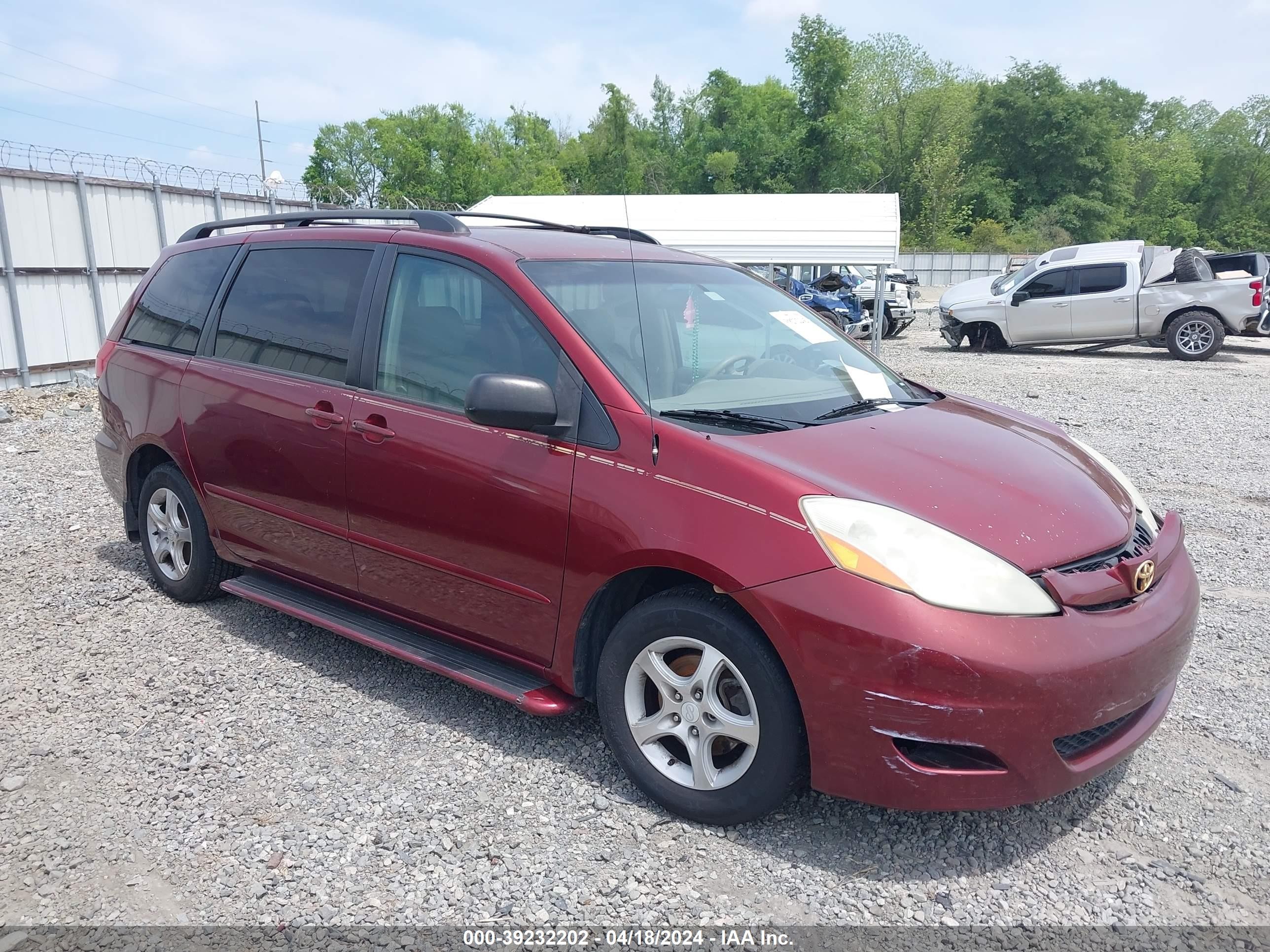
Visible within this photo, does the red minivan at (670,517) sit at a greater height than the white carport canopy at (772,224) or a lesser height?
lesser

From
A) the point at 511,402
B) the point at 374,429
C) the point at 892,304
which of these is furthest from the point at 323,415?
the point at 892,304

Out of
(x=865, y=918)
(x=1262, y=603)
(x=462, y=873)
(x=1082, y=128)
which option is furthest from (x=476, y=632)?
Result: (x=1082, y=128)

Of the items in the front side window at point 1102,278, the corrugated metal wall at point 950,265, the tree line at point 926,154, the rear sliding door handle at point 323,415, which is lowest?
the rear sliding door handle at point 323,415

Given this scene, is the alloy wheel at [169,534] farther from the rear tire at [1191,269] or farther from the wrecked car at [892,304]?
the wrecked car at [892,304]

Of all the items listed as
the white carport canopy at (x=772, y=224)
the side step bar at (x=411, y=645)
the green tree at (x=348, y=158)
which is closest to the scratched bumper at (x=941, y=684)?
the side step bar at (x=411, y=645)

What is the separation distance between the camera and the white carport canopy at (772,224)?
18.9 metres

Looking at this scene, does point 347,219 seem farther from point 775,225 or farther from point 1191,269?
point 1191,269

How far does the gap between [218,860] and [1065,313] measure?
718 inches

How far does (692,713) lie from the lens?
2.83m

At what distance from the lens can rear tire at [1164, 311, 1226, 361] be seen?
16797 mm

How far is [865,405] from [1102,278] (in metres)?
16.4

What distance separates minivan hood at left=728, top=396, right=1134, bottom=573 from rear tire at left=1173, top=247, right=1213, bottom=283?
16.1 m

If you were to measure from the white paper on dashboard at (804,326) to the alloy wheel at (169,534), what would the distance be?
3044 millimetres

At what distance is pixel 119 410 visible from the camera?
4.90 metres
